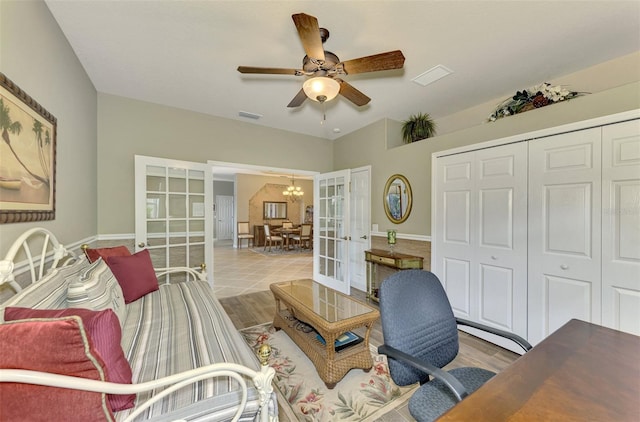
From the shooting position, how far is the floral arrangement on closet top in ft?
7.59

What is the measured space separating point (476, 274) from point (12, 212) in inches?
142

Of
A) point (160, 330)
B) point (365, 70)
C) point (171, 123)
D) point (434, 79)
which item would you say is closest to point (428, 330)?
point (160, 330)

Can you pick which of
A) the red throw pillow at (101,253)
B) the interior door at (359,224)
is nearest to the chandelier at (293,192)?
the interior door at (359,224)

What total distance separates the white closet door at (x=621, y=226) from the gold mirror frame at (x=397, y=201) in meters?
1.88

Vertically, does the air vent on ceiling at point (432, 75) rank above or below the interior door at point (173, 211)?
above

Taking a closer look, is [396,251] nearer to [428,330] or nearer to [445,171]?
[445,171]

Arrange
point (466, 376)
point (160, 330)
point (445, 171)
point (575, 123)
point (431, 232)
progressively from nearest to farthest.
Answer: point (466, 376), point (160, 330), point (575, 123), point (445, 171), point (431, 232)

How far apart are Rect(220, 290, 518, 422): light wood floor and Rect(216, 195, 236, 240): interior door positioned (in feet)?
21.5

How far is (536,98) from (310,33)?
2.36m

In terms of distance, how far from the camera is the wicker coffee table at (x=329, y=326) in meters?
1.89

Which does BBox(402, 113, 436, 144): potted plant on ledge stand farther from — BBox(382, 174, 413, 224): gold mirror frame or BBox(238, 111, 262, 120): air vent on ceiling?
BBox(238, 111, 262, 120): air vent on ceiling

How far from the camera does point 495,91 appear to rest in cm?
297

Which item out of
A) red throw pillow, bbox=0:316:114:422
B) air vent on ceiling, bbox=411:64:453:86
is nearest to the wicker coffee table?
red throw pillow, bbox=0:316:114:422

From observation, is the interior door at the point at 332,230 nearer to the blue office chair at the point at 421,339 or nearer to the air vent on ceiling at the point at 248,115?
the air vent on ceiling at the point at 248,115
